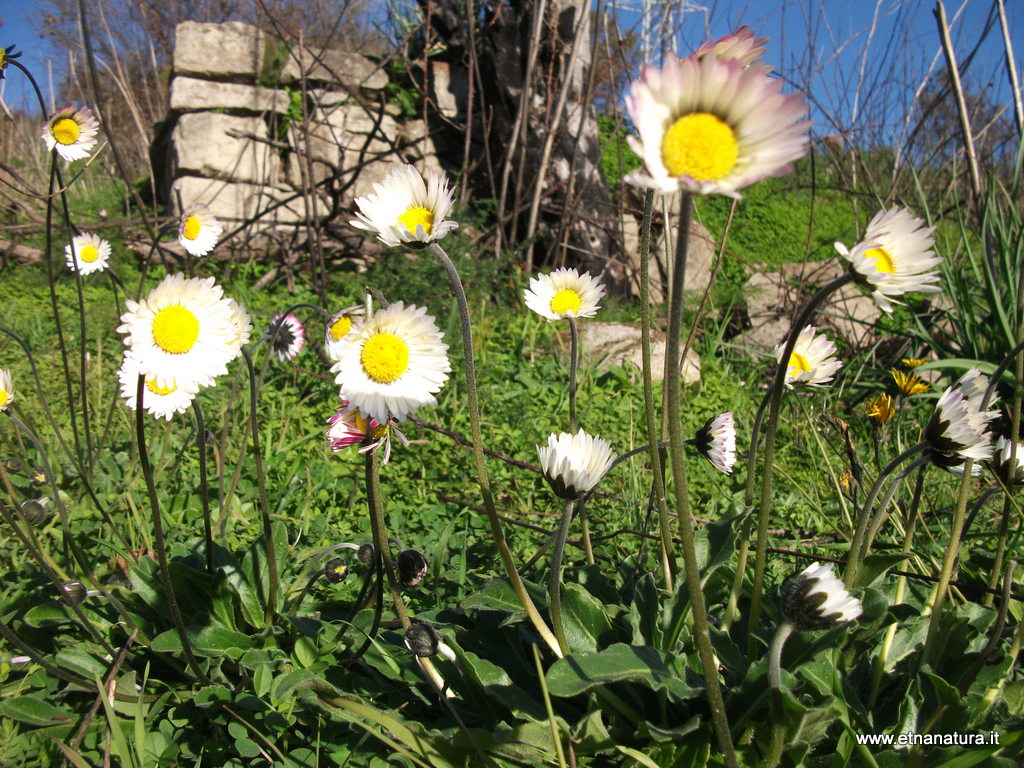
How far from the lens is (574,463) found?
111cm

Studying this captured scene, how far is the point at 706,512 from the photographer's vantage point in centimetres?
221

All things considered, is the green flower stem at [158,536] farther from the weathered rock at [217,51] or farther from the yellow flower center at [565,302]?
the weathered rock at [217,51]

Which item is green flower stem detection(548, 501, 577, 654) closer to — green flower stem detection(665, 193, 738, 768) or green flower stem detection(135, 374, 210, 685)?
green flower stem detection(665, 193, 738, 768)

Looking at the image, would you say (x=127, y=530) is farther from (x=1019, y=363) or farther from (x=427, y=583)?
(x=1019, y=363)

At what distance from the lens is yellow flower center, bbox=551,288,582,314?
148 cm

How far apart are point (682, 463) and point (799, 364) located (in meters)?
0.78

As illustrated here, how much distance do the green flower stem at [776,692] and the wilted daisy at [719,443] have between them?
31cm

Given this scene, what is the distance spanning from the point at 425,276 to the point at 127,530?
2178 millimetres

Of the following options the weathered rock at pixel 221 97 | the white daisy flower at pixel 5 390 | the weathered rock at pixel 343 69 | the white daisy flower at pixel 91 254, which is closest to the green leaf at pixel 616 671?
the white daisy flower at pixel 5 390

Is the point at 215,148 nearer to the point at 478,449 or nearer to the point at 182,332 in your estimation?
the point at 182,332

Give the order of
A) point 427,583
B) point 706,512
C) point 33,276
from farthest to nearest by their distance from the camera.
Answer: point 33,276 → point 706,512 → point 427,583

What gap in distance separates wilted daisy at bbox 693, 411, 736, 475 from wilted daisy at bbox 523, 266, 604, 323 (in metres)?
0.36

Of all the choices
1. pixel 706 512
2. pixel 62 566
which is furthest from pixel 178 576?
pixel 706 512

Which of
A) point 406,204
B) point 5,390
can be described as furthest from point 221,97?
point 406,204
